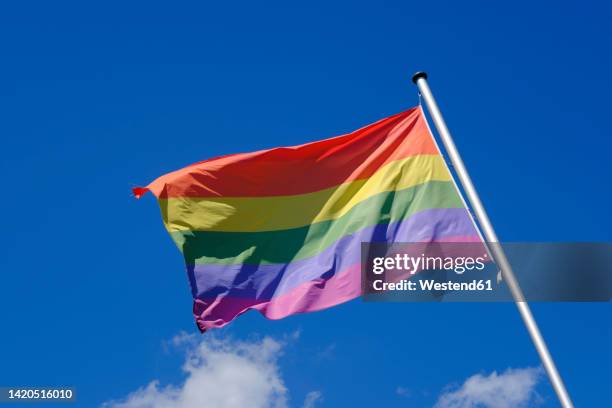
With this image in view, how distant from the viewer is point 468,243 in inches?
537

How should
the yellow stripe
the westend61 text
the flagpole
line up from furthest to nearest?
the yellow stripe → the westend61 text → the flagpole

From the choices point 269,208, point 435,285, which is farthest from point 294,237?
point 435,285

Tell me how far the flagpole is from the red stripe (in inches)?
65.3

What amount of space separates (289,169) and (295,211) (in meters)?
0.75

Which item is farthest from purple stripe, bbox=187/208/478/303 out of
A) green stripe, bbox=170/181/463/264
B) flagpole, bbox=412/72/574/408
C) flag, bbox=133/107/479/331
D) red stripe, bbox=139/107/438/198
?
flagpole, bbox=412/72/574/408

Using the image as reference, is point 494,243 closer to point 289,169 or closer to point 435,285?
point 435,285

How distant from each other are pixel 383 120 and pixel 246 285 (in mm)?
3724

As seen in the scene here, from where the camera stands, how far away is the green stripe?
1436 centimetres

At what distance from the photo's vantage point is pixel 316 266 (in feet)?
47.8

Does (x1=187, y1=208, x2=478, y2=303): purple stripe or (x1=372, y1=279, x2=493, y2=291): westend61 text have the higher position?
(x1=187, y1=208, x2=478, y2=303): purple stripe

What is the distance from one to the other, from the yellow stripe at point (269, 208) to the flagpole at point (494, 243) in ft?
5.16

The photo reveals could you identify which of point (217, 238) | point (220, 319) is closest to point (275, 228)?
point (217, 238)

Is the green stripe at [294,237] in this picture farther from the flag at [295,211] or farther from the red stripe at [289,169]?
the red stripe at [289,169]

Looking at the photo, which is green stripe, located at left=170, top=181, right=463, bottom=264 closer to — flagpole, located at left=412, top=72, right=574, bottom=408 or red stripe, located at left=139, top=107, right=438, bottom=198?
red stripe, located at left=139, top=107, right=438, bottom=198
